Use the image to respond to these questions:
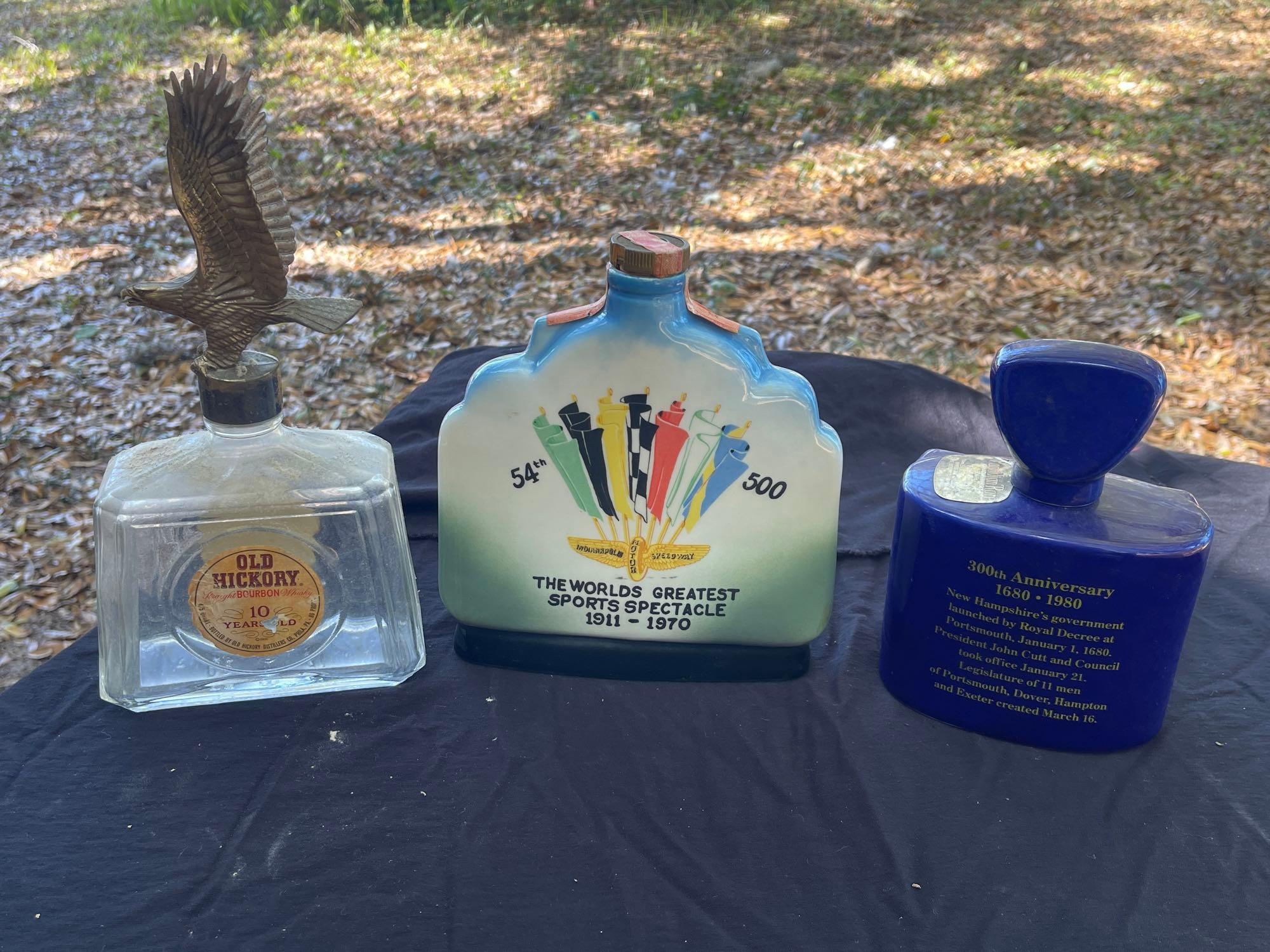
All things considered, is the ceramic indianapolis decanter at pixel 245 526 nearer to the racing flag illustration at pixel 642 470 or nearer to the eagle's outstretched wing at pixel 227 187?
the eagle's outstretched wing at pixel 227 187

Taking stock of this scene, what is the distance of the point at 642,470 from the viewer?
99cm

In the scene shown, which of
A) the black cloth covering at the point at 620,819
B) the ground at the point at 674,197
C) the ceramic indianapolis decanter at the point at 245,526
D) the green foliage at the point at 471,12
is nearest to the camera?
the black cloth covering at the point at 620,819

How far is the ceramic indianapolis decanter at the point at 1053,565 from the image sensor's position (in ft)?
2.90

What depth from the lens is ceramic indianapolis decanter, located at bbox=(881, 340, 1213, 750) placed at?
883 mm

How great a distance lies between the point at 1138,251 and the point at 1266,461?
37.9 inches

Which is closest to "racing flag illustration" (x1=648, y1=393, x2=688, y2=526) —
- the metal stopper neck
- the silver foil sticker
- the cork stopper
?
the cork stopper

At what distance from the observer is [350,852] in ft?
2.81

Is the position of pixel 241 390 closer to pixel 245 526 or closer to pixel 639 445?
pixel 245 526

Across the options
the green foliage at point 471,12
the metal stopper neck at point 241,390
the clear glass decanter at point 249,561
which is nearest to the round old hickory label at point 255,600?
the clear glass decanter at point 249,561

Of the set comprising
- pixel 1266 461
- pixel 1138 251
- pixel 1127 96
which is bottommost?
pixel 1266 461

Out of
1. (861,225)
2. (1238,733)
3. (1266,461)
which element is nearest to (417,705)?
(1238,733)

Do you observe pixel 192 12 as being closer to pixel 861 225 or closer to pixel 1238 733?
pixel 861 225

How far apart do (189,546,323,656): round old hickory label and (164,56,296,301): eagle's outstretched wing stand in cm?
24

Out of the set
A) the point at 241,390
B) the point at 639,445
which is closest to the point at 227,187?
the point at 241,390
